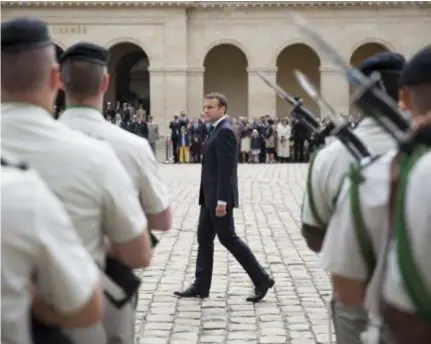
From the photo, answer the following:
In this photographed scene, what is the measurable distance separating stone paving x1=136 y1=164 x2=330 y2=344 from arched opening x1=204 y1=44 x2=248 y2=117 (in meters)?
30.2

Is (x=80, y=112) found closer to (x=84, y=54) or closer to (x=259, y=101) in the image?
(x=84, y=54)

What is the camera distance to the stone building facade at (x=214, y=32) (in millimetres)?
42969

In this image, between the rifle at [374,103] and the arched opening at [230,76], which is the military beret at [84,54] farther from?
the arched opening at [230,76]

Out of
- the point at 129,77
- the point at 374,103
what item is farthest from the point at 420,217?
the point at 129,77

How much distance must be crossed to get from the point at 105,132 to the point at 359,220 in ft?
5.21

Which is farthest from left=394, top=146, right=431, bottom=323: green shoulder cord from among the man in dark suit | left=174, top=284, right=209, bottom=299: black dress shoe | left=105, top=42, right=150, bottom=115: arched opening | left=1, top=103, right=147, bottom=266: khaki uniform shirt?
left=105, top=42, right=150, bottom=115: arched opening

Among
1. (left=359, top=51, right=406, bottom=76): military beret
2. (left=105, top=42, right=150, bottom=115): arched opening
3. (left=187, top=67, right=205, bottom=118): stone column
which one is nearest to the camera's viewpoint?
(left=359, top=51, right=406, bottom=76): military beret

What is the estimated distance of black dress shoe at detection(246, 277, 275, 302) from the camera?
8938 mm

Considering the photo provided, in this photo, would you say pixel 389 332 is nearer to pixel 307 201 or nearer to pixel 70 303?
pixel 70 303

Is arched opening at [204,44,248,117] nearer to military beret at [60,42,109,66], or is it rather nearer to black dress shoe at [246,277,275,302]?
black dress shoe at [246,277,275,302]

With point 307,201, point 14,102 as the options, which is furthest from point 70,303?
point 307,201

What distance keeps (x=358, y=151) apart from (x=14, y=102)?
137cm

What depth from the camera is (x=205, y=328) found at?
309 inches

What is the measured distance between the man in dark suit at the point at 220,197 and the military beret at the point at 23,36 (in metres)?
5.29
